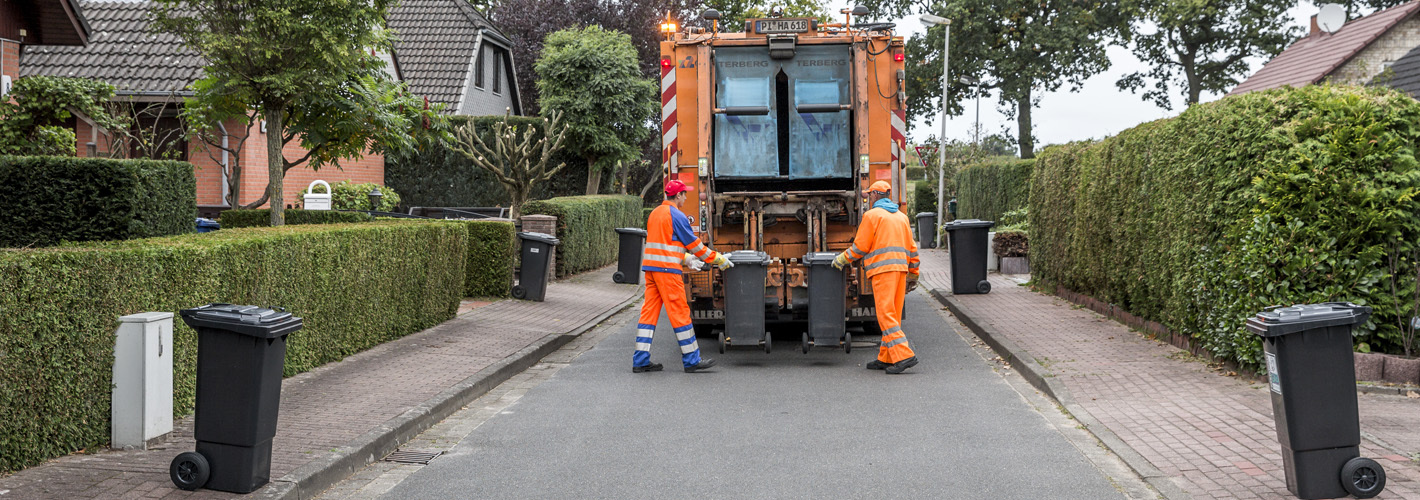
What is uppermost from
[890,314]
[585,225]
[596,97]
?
[596,97]

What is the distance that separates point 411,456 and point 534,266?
8807 mm

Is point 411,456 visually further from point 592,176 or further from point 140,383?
point 592,176

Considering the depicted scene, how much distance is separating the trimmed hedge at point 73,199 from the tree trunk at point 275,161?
3.99 metres

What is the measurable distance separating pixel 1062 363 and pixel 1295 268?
6.77ft

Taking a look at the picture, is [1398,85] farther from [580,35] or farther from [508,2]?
[508,2]

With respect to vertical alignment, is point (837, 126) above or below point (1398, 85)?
below

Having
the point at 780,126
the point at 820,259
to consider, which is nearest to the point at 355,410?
the point at 820,259

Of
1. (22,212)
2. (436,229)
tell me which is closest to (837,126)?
(436,229)

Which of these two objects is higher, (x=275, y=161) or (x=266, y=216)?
(x=275, y=161)

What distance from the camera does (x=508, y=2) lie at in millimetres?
39500

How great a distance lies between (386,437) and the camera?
6.89 meters

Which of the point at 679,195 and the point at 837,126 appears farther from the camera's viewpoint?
the point at 837,126

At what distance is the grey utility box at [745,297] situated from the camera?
10562 millimetres

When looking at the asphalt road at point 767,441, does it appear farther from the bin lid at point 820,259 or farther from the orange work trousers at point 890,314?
the bin lid at point 820,259
